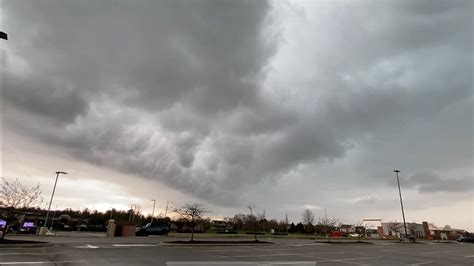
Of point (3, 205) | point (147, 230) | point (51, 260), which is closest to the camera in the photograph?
point (51, 260)

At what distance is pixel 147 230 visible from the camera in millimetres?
43469

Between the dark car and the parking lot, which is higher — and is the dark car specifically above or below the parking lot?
above

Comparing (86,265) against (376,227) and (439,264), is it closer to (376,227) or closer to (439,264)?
(439,264)

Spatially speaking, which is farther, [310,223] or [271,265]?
[310,223]

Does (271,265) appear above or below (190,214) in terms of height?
below

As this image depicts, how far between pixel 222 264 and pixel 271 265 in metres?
2.32

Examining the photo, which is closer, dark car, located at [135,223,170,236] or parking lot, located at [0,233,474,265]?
parking lot, located at [0,233,474,265]

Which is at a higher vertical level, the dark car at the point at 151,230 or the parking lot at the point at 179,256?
the dark car at the point at 151,230

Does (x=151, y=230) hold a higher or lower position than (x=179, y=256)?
higher

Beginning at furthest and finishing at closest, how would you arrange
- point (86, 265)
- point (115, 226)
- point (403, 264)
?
point (115, 226) → point (403, 264) → point (86, 265)

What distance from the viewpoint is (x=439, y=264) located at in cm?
1923

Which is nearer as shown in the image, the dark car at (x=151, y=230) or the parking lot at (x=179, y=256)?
the parking lot at (x=179, y=256)

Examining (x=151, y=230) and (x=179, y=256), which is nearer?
(x=179, y=256)

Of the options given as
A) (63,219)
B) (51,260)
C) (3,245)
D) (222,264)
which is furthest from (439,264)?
(63,219)
